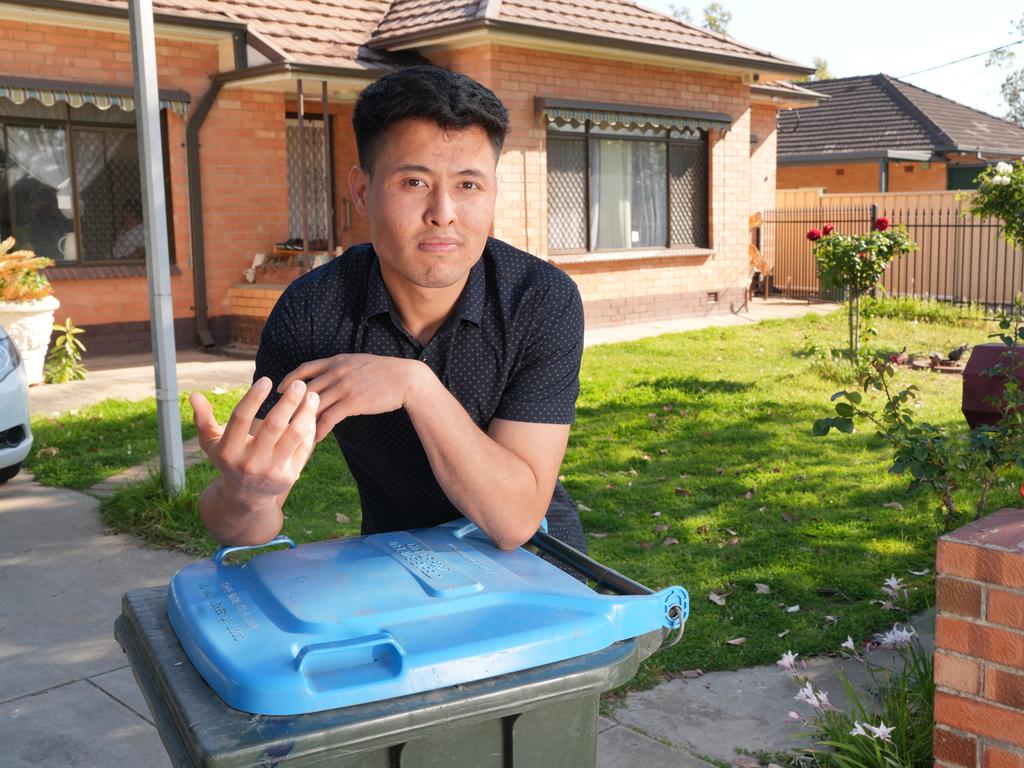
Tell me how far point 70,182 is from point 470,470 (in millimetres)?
10824

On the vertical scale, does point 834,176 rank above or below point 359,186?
above

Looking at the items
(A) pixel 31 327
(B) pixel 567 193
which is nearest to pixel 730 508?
(A) pixel 31 327

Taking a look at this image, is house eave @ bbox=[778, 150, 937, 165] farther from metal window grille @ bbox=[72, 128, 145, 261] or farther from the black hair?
the black hair

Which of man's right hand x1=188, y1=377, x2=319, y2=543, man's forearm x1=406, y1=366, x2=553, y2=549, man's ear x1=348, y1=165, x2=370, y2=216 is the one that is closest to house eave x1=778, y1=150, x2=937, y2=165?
man's ear x1=348, y1=165, x2=370, y2=216

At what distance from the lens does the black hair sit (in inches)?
81.3

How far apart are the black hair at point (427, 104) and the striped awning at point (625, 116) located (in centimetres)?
1110

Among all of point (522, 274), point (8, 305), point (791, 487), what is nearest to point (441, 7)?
point (8, 305)

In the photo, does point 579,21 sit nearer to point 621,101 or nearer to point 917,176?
point 621,101

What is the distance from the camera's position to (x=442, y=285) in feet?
7.06

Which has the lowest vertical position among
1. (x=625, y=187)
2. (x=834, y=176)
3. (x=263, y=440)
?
(x=263, y=440)

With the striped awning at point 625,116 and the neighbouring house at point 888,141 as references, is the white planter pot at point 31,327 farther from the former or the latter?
the neighbouring house at point 888,141

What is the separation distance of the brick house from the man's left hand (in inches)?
390

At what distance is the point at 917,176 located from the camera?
2634 centimetres

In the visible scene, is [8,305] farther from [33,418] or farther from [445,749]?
[445,749]
